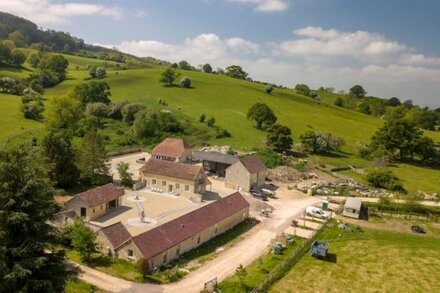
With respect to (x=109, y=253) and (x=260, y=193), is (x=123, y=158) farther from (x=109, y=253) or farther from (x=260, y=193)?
(x=109, y=253)

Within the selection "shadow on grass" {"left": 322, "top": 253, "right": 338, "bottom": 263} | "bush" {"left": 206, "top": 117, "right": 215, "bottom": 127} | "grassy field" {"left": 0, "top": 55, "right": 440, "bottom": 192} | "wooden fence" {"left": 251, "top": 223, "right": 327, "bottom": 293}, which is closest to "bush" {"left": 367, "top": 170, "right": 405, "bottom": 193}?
"grassy field" {"left": 0, "top": 55, "right": 440, "bottom": 192}

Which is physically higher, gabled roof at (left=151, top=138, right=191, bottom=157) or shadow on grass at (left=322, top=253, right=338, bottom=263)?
gabled roof at (left=151, top=138, right=191, bottom=157)

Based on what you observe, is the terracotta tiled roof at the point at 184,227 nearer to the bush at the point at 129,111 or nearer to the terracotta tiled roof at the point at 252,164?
the terracotta tiled roof at the point at 252,164

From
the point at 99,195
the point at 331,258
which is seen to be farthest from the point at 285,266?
the point at 99,195

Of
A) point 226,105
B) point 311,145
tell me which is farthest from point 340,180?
point 226,105

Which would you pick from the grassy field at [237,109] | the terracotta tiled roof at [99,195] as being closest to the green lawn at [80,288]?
the terracotta tiled roof at [99,195]

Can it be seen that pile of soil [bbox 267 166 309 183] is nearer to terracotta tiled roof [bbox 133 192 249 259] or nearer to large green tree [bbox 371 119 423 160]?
terracotta tiled roof [bbox 133 192 249 259]
